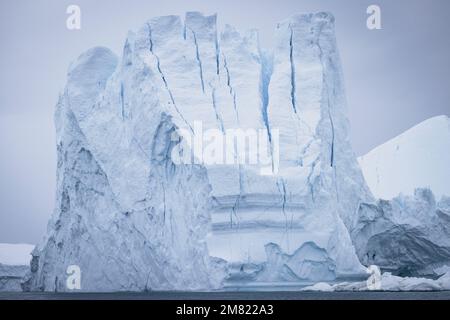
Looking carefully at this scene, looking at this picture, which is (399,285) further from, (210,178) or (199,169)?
(199,169)

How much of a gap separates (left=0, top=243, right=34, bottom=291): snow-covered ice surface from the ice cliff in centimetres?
34

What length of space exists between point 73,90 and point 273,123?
276cm

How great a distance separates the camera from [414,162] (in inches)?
531

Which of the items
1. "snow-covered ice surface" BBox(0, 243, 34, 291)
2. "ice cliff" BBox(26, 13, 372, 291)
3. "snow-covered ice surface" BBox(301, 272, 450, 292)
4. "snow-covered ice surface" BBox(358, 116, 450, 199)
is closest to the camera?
"ice cliff" BBox(26, 13, 372, 291)

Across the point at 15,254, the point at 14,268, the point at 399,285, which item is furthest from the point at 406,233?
the point at 14,268

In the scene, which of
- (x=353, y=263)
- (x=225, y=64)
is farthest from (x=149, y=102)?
(x=353, y=263)

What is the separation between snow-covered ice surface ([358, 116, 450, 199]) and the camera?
1267 centimetres

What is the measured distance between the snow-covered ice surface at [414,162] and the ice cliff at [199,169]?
1546 millimetres

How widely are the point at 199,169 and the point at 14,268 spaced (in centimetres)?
391

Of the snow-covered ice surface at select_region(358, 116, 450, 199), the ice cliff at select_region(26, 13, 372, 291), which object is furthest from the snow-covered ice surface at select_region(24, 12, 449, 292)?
the snow-covered ice surface at select_region(358, 116, 450, 199)

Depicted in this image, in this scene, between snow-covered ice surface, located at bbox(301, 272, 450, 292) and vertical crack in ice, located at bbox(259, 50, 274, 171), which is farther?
vertical crack in ice, located at bbox(259, 50, 274, 171)

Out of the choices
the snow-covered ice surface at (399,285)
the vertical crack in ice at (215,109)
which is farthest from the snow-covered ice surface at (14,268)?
the snow-covered ice surface at (399,285)

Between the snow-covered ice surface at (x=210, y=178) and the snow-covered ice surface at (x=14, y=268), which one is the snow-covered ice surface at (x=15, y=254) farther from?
the snow-covered ice surface at (x=210, y=178)

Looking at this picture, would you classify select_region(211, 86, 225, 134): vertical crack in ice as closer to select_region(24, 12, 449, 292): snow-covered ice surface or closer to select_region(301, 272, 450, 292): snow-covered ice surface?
select_region(24, 12, 449, 292): snow-covered ice surface
